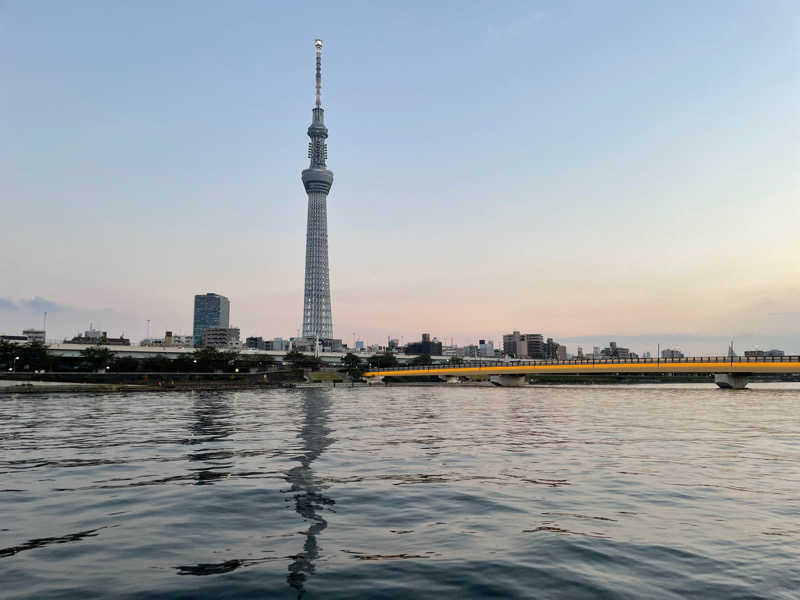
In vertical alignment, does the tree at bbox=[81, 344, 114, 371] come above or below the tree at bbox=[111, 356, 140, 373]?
above

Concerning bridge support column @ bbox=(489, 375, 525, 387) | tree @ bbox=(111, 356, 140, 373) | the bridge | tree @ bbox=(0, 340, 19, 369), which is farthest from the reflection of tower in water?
tree @ bbox=(0, 340, 19, 369)


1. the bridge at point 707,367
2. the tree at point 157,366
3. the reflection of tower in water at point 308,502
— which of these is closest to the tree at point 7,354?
the tree at point 157,366

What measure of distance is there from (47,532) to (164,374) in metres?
166

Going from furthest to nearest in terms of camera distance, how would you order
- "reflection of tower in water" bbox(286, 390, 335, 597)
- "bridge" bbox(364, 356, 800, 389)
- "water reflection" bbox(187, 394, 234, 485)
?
"bridge" bbox(364, 356, 800, 389) < "water reflection" bbox(187, 394, 234, 485) < "reflection of tower in water" bbox(286, 390, 335, 597)

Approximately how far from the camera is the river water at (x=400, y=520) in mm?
11570

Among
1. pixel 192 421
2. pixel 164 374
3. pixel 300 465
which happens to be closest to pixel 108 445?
pixel 300 465

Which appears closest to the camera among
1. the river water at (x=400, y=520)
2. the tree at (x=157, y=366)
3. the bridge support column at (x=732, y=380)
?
the river water at (x=400, y=520)

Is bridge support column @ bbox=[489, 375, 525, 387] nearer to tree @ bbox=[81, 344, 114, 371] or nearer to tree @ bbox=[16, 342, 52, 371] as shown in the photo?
tree @ bbox=[81, 344, 114, 371]

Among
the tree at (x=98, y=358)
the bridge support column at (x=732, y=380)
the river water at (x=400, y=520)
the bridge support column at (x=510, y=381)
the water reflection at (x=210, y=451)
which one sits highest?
the tree at (x=98, y=358)

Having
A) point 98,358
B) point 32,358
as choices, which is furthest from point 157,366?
point 32,358

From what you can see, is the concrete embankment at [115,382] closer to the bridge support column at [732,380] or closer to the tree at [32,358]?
the tree at [32,358]

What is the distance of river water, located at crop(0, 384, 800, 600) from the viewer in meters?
11.6

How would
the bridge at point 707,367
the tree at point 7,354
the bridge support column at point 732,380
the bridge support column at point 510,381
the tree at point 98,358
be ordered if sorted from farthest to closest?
the bridge support column at point 510,381, the tree at point 98,358, the tree at point 7,354, the bridge support column at point 732,380, the bridge at point 707,367

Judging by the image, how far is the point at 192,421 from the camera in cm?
5688
